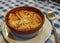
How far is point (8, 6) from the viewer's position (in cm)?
79

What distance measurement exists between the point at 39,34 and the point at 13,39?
0.11 m

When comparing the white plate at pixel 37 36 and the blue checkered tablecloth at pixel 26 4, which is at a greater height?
the blue checkered tablecloth at pixel 26 4

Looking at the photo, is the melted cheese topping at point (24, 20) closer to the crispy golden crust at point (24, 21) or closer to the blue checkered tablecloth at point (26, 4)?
the crispy golden crust at point (24, 21)

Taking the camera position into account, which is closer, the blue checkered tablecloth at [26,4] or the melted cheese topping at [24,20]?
the melted cheese topping at [24,20]

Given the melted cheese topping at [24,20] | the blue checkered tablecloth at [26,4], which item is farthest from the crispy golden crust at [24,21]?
the blue checkered tablecloth at [26,4]

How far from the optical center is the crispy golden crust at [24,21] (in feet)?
1.73

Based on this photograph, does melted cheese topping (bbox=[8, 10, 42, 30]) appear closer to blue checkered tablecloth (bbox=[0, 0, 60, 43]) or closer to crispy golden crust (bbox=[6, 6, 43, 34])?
crispy golden crust (bbox=[6, 6, 43, 34])

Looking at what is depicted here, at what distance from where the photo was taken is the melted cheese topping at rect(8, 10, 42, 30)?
1.79 ft

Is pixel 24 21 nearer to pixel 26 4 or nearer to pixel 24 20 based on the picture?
pixel 24 20

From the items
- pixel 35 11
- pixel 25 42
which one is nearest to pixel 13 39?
pixel 25 42

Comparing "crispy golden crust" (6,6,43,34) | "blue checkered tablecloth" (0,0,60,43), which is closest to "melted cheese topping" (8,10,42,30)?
"crispy golden crust" (6,6,43,34)

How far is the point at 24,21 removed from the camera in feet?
1.88

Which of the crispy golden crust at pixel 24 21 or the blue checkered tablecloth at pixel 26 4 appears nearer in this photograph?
the crispy golden crust at pixel 24 21

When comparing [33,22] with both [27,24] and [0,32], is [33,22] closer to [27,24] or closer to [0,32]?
[27,24]
